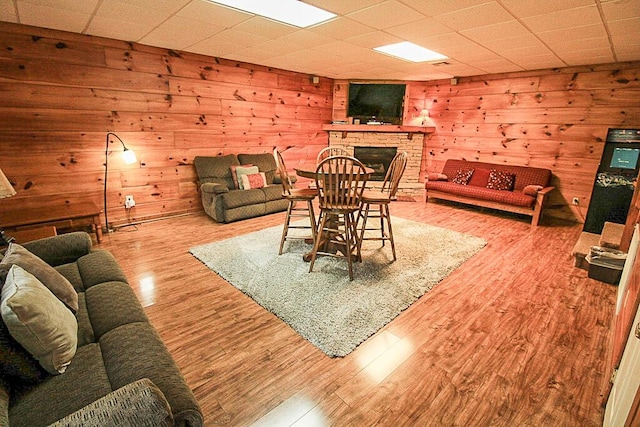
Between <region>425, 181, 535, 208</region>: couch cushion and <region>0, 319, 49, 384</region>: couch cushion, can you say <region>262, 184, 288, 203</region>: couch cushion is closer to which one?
<region>425, 181, 535, 208</region>: couch cushion

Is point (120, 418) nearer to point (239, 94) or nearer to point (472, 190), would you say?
point (239, 94)

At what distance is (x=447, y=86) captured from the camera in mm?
5863

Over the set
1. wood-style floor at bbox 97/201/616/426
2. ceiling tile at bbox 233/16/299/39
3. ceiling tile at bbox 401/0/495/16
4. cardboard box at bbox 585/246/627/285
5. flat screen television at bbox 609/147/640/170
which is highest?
ceiling tile at bbox 233/16/299/39

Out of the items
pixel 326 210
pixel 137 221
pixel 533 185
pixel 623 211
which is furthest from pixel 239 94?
pixel 623 211

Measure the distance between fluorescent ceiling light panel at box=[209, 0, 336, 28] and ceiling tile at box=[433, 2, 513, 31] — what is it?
39.9 inches

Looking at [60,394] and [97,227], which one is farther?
[97,227]

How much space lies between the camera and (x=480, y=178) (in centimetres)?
527

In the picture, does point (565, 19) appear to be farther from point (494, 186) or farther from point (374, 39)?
point (494, 186)

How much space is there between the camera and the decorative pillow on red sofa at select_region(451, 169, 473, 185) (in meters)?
5.34

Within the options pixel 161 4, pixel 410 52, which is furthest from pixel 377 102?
pixel 161 4

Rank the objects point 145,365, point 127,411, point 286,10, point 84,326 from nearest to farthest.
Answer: point 127,411 < point 145,365 < point 84,326 < point 286,10

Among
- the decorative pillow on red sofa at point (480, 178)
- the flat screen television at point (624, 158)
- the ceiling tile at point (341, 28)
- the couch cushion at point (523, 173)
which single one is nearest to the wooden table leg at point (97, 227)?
the ceiling tile at point (341, 28)

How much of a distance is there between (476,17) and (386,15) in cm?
77

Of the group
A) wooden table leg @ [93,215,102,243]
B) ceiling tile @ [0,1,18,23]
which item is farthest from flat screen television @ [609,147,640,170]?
ceiling tile @ [0,1,18,23]
